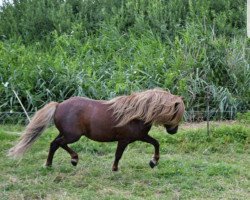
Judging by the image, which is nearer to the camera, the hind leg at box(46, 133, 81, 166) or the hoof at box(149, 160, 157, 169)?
the hind leg at box(46, 133, 81, 166)

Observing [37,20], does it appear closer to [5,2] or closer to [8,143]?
[5,2]

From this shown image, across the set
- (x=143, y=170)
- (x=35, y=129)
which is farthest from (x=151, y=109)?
(x=35, y=129)

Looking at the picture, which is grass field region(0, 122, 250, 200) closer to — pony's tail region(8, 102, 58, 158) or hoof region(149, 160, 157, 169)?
hoof region(149, 160, 157, 169)

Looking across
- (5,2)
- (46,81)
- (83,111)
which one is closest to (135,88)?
(46,81)

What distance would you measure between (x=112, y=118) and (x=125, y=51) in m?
5.36

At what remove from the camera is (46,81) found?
952 centimetres

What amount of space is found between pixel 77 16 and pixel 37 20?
999 millimetres

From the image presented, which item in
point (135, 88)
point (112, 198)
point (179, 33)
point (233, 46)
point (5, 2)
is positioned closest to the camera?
point (112, 198)

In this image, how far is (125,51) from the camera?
11.2m

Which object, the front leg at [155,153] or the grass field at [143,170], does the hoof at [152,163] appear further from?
the grass field at [143,170]

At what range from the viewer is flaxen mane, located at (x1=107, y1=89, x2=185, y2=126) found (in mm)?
5828

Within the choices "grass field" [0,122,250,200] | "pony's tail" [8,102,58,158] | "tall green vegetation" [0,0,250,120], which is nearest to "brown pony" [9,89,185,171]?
"pony's tail" [8,102,58,158]

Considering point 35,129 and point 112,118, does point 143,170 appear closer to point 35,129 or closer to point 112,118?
point 112,118

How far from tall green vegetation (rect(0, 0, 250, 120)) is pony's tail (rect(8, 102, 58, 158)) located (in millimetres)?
2922
